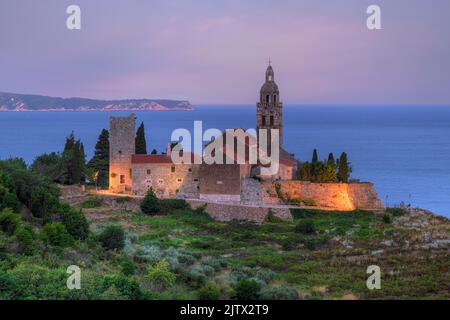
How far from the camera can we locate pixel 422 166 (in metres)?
88.9

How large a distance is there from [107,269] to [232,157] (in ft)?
60.9

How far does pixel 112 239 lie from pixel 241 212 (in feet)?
39.2

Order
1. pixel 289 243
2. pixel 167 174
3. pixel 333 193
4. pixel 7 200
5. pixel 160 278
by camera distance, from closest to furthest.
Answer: pixel 160 278, pixel 7 200, pixel 289 243, pixel 333 193, pixel 167 174

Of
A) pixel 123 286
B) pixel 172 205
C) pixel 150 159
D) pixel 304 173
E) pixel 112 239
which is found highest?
pixel 150 159

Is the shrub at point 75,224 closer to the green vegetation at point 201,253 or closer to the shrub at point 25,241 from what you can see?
the green vegetation at point 201,253

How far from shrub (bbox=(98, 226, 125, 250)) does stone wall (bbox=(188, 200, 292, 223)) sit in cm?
1101

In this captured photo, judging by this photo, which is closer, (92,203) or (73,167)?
(92,203)

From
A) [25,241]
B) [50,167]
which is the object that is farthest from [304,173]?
[25,241]

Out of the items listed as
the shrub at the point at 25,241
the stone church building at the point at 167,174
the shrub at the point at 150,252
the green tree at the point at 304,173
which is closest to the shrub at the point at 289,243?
the shrub at the point at 150,252

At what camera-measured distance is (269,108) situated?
47000 millimetres

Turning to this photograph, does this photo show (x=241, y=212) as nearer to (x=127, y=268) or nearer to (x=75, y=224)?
(x=75, y=224)

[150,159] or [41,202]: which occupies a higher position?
[150,159]

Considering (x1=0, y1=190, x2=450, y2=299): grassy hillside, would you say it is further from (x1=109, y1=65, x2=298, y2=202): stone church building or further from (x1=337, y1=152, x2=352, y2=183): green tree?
(x1=337, y1=152, x2=352, y2=183): green tree

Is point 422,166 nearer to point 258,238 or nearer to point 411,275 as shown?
point 258,238
